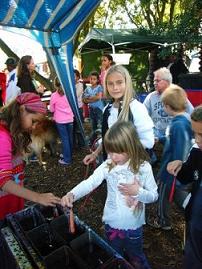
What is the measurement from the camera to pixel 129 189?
1991 millimetres

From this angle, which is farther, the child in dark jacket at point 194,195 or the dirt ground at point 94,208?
the dirt ground at point 94,208

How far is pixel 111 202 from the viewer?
2.22m

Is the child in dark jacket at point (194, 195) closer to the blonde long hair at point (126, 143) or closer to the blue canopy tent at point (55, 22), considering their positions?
the blonde long hair at point (126, 143)

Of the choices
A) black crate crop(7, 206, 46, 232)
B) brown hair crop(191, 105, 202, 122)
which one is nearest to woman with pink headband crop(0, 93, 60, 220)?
black crate crop(7, 206, 46, 232)

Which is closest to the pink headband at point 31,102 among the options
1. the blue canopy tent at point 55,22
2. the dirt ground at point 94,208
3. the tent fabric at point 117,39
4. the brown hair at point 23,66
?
the blue canopy tent at point 55,22

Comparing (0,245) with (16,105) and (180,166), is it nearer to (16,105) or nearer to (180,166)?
(16,105)

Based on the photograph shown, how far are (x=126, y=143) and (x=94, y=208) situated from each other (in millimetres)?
2319

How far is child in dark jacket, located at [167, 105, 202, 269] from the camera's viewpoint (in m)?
1.83

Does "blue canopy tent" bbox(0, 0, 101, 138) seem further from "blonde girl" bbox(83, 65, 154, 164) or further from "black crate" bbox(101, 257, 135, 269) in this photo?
"black crate" bbox(101, 257, 135, 269)

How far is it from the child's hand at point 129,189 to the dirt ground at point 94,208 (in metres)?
1.30

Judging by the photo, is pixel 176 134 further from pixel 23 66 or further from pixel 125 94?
pixel 23 66

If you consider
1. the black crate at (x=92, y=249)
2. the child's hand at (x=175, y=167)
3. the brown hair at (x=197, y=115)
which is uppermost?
the brown hair at (x=197, y=115)

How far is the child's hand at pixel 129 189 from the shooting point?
6.52 feet

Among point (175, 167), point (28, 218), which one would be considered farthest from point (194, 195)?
point (28, 218)
